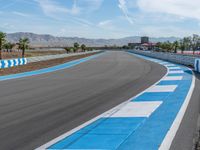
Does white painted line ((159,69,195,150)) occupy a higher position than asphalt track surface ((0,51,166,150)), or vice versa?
white painted line ((159,69,195,150))

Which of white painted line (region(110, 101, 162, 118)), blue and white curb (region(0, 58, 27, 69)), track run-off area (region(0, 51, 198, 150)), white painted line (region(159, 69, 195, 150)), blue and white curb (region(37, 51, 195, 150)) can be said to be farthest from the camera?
blue and white curb (region(0, 58, 27, 69))

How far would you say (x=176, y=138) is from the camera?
633 cm

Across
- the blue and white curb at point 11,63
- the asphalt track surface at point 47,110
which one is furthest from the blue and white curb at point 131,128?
the blue and white curb at point 11,63

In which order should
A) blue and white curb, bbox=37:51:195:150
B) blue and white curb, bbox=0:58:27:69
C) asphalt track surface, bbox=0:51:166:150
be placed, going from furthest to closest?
blue and white curb, bbox=0:58:27:69 → asphalt track surface, bbox=0:51:166:150 → blue and white curb, bbox=37:51:195:150

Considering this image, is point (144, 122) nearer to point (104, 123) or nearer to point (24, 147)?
point (104, 123)

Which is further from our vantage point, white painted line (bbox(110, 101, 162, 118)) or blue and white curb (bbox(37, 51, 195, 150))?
white painted line (bbox(110, 101, 162, 118))

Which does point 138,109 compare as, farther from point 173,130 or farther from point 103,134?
point 103,134

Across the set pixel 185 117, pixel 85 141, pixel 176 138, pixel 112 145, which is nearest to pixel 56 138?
pixel 85 141

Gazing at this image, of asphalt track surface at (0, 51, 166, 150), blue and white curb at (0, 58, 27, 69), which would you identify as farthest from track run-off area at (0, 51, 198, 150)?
blue and white curb at (0, 58, 27, 69)

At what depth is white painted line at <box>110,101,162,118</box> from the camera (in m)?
8.71

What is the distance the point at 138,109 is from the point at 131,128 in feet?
7.44

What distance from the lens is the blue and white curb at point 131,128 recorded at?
597 centimetres

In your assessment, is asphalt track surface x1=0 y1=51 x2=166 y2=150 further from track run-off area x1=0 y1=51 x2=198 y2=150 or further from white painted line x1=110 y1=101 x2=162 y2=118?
white painted line x1=110 y1=101 x2=162 y2=118

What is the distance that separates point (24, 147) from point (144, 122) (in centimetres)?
295
